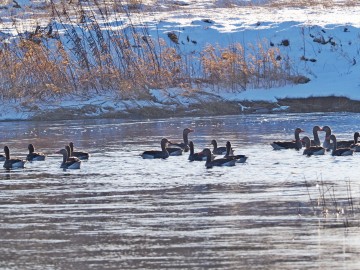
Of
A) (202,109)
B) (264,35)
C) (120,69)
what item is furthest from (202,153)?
(264,35)

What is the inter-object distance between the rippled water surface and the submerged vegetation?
971 centimetres

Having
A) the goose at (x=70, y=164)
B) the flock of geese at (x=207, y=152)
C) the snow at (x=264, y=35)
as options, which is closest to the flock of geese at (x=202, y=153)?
the flock of geese at (x=207, y=152)

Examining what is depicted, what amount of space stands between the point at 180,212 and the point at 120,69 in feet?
71.9

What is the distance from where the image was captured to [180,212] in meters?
15.0

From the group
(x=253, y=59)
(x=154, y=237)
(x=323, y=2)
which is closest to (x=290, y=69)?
(x=253, y=59)

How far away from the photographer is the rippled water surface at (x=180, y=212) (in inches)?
471

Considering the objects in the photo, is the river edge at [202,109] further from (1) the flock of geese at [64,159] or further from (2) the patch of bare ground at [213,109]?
(1) the flock of geese at [64,159]

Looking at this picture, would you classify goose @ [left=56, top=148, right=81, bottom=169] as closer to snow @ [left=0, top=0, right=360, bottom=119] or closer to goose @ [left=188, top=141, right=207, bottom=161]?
goose @ [left=188, top=141, right=207, bottom=161]

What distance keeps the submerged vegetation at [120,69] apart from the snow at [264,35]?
0.39 meters

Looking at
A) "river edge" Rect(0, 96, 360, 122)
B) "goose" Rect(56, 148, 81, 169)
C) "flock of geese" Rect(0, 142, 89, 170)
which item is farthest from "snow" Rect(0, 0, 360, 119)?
"goose" Rect(56, 148, 81, 169)

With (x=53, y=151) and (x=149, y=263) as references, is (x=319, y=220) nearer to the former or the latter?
(x=149, y=263)

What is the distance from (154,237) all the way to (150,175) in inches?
276

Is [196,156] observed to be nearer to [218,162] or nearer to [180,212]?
[218,162]

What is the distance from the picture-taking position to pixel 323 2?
48.7 metres
